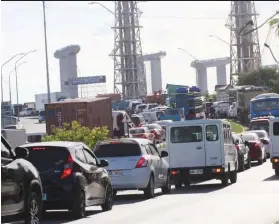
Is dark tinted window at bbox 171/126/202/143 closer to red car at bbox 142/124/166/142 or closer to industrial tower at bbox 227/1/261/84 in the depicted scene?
red car at bbox 142/124/166/142

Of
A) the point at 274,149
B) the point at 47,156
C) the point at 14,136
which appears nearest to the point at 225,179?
the point at 274,149

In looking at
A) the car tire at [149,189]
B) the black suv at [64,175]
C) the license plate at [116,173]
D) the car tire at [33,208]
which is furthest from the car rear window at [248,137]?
the car tire at [33,208]

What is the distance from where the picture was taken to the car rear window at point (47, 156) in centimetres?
1950

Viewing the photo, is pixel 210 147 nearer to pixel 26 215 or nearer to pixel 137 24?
pixel 26 215

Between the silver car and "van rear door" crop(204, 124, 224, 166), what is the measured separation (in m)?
3.18

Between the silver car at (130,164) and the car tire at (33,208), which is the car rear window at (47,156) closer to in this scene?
the car tire at (33,208)

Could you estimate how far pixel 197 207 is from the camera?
860 inches

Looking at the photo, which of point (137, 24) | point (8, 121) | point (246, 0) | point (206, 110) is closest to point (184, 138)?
point (8, 121)

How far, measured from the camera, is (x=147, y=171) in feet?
82.5

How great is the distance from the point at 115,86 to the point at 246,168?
414 ft

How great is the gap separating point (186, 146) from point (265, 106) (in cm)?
4022

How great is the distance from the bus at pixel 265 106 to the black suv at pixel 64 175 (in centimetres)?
4905

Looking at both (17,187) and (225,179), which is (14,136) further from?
(17,187)

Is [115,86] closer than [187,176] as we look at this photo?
No
